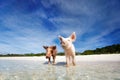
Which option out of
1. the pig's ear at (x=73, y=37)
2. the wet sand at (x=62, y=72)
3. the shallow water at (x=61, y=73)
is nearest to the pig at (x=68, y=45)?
the pig's ear at (x=73, y=37)

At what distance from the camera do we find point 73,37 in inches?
438

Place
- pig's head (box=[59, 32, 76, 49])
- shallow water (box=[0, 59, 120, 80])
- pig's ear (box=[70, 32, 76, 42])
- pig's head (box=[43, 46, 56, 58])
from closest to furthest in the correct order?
1. shallow water (box=[0, 59, 120, 80])
2. pig's head (box=[59, 32, 76, 49])
3. pig's ear (box=[70, 32, 76, 42])
4. pig's head (box=[43, 46, 56, 58])

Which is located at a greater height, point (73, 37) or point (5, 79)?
point (73, 37)

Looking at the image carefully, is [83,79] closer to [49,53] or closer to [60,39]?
[60,39]

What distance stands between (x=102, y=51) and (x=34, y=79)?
19.7 metres

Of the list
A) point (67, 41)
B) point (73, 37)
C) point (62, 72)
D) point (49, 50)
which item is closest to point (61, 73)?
point (62, 72)

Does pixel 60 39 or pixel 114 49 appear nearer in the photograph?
pixel 60 39

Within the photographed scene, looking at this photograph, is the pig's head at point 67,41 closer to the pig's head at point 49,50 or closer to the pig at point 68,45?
the pig at point 68,45

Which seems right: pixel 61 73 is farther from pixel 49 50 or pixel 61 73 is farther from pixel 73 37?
pixel 49 50

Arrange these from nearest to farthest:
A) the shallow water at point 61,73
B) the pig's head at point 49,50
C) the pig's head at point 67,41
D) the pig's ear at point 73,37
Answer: the shallow water at point 61,73 < the pig's head at point 67,41 < the pig's ear at point 73,37 < the pig's head at point 49,50

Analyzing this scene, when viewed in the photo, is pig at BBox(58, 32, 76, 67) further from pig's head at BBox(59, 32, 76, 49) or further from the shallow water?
the shallow water

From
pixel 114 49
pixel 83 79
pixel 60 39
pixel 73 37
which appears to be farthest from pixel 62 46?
pixel 114 49

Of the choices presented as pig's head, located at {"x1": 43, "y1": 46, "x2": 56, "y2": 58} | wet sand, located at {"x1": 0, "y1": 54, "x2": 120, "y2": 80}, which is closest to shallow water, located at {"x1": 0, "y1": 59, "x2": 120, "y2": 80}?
wet sand, located at {"x1": 0, "y1": 54, "x2": 120, "y2": 80}

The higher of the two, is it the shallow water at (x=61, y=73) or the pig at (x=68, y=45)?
the pig at (x=68, y=45)
